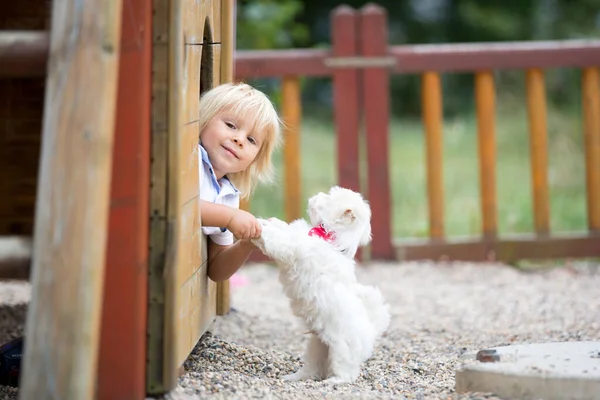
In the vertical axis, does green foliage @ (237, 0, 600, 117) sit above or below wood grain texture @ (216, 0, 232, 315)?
above

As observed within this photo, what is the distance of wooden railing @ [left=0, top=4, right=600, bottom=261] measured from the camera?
5406 mm

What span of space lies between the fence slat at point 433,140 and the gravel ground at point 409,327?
0.39 meters

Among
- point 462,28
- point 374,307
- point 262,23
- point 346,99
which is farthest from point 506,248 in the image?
point 462,28

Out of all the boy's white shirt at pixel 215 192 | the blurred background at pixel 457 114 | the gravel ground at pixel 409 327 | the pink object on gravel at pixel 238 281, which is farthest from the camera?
the blurred background at pixel 457 114

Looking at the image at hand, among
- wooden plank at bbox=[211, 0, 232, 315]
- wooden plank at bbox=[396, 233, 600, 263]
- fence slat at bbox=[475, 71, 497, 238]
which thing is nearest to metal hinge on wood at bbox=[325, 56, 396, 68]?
fence slat at bbox=[475, 71, 497, 238]

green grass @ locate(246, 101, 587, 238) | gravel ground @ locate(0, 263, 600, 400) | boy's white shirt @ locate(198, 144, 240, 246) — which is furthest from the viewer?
green grass @ locate(246, 101, 587, 238)

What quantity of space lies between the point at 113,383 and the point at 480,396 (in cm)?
89

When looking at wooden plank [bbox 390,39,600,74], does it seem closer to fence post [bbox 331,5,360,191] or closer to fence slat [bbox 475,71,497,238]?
fence slat [bbox 475,71,497,238]

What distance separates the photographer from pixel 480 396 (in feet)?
7.24

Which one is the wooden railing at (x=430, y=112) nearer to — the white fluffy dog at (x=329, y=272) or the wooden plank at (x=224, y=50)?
the wooden plank at (x=224, y=50)

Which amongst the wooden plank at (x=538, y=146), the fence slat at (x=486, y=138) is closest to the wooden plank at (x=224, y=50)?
the fence slat at (x=486, y=138)

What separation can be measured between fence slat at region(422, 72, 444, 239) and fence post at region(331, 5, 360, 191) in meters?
0.42

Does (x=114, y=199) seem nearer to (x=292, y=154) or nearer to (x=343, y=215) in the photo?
(x=343, y=215)

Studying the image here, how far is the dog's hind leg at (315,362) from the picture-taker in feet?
8.68
